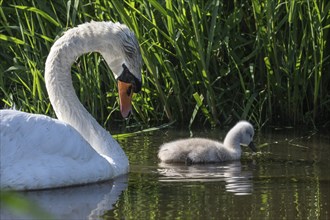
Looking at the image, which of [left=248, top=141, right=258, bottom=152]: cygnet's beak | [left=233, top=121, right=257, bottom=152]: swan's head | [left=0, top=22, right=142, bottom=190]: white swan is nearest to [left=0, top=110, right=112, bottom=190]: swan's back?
[left=0, top=22, right=142, bottom=190]: white swan

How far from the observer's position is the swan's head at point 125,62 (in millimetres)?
6301

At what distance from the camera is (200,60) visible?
7.77 m

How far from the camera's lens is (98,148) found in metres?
6.38

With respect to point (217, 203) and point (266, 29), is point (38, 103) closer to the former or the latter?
point (266, 29)

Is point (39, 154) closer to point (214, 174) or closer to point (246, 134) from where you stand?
point (214, 174)

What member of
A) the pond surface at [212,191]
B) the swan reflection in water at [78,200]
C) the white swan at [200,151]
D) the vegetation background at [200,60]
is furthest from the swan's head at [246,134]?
the swan reflection in water at [78,200]

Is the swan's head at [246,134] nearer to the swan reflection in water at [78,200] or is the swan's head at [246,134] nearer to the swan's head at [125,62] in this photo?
the swan's head at [125,62]

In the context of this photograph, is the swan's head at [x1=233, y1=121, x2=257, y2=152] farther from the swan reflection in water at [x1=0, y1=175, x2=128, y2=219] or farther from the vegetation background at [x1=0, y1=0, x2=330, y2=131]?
the swan reflection in water at [x1=0, y1=175, x2=128, y2=219]

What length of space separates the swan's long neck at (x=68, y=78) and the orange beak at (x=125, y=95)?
214 millimetres

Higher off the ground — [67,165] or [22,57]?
[22,57]

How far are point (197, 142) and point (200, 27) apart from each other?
1.44 meters

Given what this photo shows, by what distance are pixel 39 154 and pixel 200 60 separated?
2.71m

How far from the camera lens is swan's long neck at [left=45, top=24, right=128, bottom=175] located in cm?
647

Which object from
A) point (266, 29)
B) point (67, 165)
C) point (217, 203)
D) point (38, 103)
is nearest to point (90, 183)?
point (67, 165)
